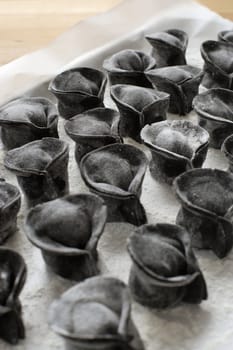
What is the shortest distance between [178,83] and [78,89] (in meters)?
0.18

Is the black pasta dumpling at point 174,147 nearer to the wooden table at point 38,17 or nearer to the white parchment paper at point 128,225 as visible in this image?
the white parchment paper at point 128,225

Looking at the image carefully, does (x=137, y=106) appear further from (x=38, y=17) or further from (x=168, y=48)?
(x=38, y=17)

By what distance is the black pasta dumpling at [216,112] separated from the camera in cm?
107

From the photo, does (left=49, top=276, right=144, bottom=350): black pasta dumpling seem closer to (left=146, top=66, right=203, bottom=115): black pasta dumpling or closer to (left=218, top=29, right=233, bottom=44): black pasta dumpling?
→ (left=146, top=66, right=203, bottom=115): black pasta dumpling

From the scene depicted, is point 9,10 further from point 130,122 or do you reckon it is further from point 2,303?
point 2,303

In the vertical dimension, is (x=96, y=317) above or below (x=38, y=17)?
below

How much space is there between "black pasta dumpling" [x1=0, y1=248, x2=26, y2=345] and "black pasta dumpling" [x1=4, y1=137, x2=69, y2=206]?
0.18m

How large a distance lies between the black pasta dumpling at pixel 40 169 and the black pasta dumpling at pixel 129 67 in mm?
253

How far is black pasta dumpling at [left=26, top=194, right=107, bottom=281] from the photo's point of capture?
2.69 ft

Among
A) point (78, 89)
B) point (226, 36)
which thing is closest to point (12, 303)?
point (78, 89)

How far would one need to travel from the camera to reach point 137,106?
3.57 feet

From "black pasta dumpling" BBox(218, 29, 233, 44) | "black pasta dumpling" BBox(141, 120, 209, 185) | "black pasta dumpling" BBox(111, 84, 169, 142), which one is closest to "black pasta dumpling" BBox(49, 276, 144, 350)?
"black pasta dumpling" BBox(141, 120, 209, 185)

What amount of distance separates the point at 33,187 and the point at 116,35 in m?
0.51

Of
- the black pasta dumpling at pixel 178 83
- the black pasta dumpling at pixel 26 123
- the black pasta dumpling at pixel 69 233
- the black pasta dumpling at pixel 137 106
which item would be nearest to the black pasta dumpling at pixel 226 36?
the black pasta dumpling at pixel 178 83
